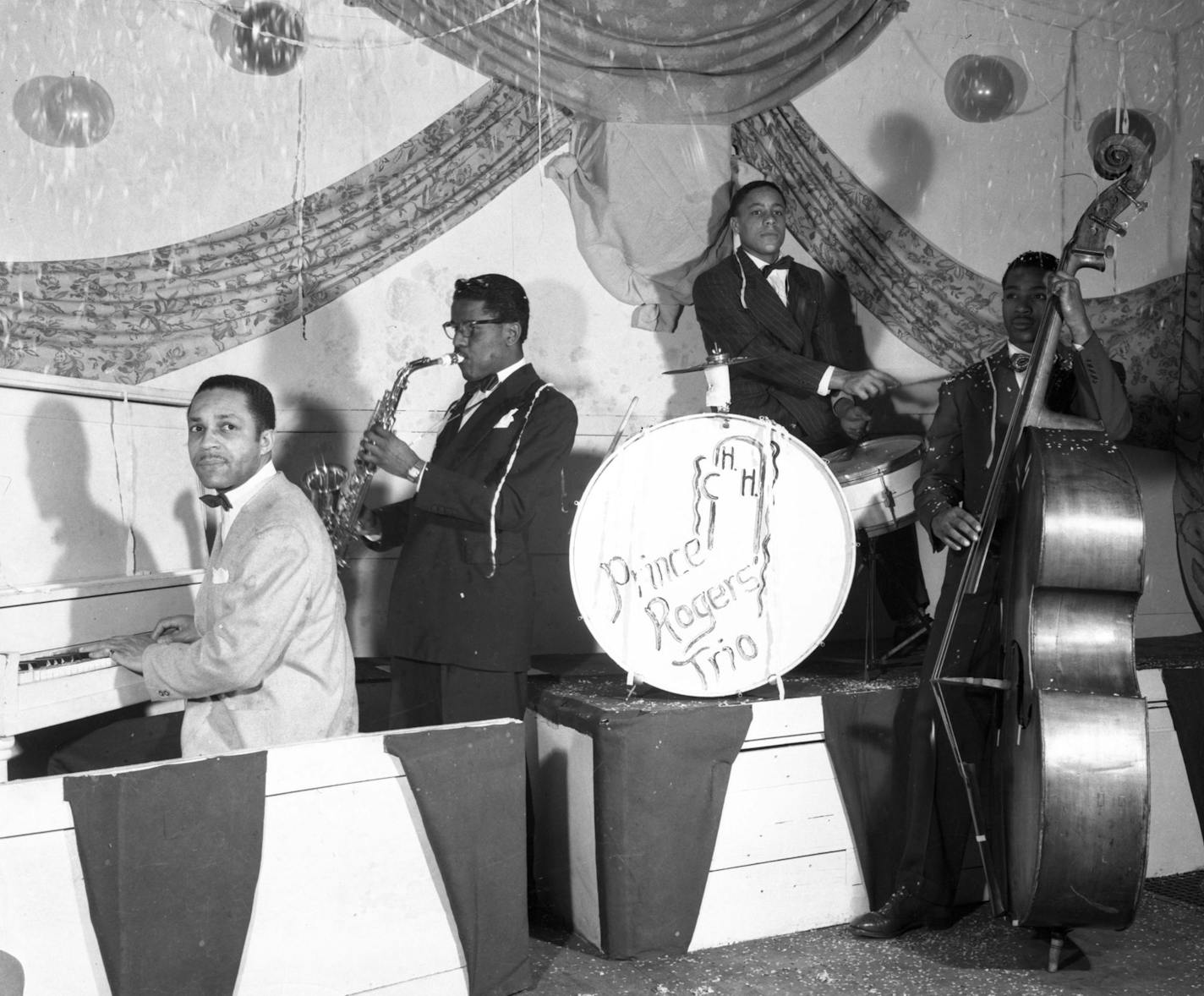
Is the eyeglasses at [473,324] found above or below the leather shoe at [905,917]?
above

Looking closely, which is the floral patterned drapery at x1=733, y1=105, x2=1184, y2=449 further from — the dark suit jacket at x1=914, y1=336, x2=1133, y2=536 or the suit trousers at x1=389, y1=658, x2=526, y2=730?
the suit trousers at x1=389, y1=658, x2=526, y2=730

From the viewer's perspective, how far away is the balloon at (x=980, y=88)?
511 cm

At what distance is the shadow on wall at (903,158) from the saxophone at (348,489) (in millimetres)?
2408

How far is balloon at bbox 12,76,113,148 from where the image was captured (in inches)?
167

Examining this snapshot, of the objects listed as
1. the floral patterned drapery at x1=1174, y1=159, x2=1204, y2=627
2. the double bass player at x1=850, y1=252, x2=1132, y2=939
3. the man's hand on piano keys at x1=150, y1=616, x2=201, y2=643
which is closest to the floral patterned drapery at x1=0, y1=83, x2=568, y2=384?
the man's hand on piano keys at x1=150, y1=616, x2=201, y2=643

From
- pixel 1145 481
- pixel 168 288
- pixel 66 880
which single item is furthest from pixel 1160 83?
pixel 66 880

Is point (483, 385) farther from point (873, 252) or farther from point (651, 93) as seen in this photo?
point (873, 252)

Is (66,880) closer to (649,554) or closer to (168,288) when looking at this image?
(649,554)

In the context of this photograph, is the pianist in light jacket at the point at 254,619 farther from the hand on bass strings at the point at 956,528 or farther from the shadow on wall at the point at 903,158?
the shadow on wall at the point at 903,158

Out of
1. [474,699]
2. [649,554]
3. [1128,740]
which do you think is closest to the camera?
[1128,740]

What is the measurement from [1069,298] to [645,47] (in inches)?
93.4

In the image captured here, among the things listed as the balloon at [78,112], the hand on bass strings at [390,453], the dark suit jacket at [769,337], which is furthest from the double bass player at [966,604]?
the balloon at [78,112]

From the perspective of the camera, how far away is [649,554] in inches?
118

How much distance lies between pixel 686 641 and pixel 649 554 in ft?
0.74
